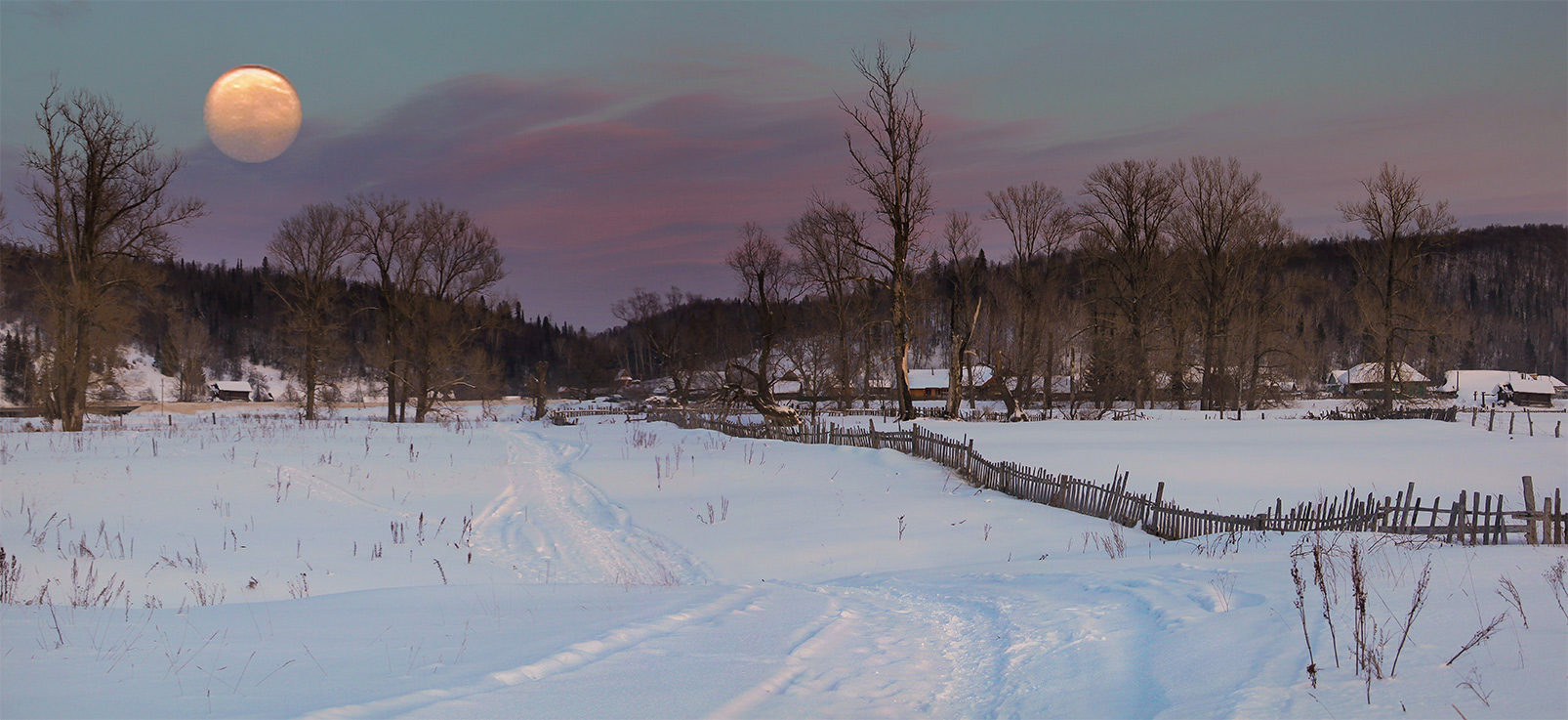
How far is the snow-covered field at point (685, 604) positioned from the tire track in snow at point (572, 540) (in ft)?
0.24

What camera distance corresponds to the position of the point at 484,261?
1599 inches

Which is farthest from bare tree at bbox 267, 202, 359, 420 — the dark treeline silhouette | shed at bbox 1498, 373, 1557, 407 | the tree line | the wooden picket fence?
shed at bbox 1498, 373, 1557, 407

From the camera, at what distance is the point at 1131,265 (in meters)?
44.5

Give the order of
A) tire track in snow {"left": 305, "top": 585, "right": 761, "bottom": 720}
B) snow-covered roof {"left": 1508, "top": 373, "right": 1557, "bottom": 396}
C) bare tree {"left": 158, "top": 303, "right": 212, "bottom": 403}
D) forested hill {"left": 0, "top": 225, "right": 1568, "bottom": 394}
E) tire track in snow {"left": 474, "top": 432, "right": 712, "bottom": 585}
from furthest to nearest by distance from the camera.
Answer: forested hill {"left": 0, "top": 225, "right": 1568, "bottom": 394} < snow-covered roof {"left": 1508, "top": 373, "right": 1557, "bottom": 396} < bare tree {"left": 158, "top": 303, "right": 212, "bottom": 403} < tire track in snow {"left": 474, "top": 432, "right": 712, "bottom": 585} < tire track in snow {"left": 305, "top": 585, "right": 761, "bottom": 720}

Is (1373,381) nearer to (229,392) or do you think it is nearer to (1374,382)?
(1374,382)

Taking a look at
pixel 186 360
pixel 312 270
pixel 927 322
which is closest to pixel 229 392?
pixel 186 360

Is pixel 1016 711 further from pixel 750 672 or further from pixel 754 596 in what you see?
pixel 754 596

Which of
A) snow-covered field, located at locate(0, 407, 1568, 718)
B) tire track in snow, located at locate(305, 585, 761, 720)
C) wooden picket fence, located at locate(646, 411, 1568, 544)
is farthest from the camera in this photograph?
wooden picket fence, located at locate(646, 411, 1568, 544)

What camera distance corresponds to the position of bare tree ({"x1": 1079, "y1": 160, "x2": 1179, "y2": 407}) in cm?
4234

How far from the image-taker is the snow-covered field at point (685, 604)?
13.8 feet

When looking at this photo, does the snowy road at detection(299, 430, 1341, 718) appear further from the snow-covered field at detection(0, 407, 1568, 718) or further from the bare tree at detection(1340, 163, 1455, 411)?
the bare tree at detection(1340, 163, 1455, 411)

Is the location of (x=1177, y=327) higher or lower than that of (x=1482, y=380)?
higher

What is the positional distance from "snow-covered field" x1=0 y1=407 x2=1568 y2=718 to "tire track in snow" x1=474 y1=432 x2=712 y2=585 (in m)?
0.07

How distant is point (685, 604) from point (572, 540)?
16.4ft
